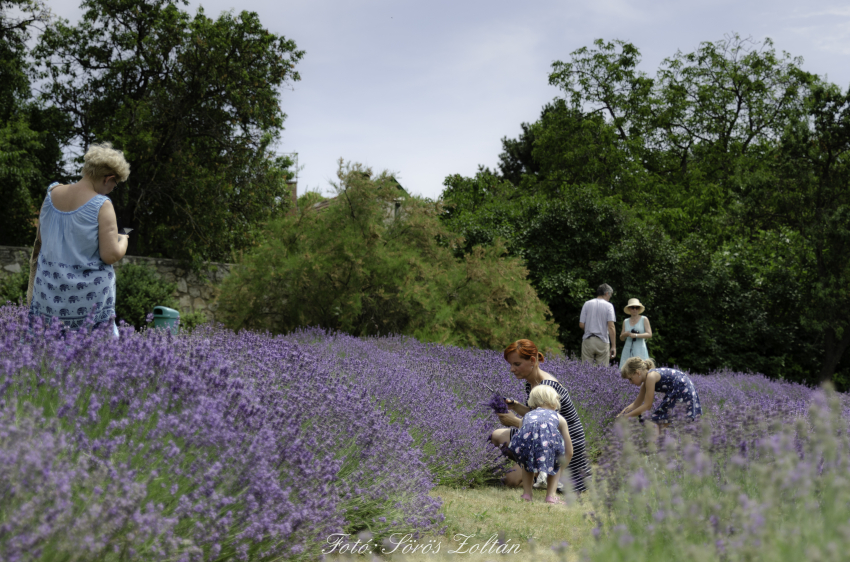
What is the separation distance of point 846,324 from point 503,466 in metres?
10.3

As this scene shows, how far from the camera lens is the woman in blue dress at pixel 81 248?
3451mm

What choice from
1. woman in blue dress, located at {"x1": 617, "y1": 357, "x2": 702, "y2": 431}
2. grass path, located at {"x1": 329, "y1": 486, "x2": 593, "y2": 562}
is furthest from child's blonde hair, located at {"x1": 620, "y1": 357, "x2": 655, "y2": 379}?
grass path, located at {"x1": 329, "y1": 486, "x2": 593, "y2": 562}

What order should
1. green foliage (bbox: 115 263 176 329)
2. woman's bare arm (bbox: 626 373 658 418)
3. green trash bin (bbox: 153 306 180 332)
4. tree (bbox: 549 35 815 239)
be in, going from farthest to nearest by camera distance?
tree (bbox: 549 35 815 239)
green foliage (bbox: 115 263 176 329)
green trash bin (bbox: 153 306 180 332)
woman's bare arm (bbox: 626 373 658 418)

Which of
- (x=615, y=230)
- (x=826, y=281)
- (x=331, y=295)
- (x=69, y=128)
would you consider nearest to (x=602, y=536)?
(x=331, y=295)

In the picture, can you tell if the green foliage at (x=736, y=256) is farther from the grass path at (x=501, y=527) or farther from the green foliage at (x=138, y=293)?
the grass path at (x=501, y=527)

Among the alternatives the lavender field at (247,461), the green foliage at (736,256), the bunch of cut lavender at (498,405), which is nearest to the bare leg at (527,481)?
the bunch of cut lavender at (498,405)

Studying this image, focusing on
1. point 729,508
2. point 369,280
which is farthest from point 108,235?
point 369,280

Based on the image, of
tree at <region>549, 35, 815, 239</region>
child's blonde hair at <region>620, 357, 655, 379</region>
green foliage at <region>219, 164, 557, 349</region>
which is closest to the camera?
child's blonde hair at <region>620, 357, 655, 379</region>

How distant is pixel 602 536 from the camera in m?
2.38

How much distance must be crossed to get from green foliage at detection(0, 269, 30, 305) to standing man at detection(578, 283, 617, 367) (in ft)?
26.9

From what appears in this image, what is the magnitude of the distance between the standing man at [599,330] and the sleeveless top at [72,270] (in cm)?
662

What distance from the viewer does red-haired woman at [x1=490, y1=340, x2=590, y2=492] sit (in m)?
4.58

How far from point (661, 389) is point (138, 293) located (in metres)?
8.91

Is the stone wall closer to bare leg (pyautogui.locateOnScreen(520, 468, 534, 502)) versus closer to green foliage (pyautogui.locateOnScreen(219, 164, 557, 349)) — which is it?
green foliage (pyautogui.locateOnScreen(219, 164, 557, 349))
